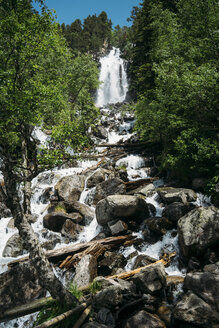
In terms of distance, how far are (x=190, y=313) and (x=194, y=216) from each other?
14.5 ft

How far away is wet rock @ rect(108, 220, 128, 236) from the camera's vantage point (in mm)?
11750

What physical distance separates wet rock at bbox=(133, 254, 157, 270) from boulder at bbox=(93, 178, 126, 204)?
6.30 metres

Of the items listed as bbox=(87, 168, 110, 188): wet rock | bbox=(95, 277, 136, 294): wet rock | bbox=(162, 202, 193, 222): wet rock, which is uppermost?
bbox=(87, 168, 110, 188): wet rock

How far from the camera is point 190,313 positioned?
5.89m

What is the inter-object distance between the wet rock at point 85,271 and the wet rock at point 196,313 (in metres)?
4.02

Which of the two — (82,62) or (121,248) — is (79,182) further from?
(82,62)

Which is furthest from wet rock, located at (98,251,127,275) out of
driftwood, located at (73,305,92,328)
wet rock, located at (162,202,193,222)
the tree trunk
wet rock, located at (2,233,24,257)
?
wet rock, located at (2,233,24,257)

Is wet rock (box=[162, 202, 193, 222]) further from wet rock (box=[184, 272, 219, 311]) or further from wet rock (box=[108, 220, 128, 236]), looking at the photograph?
wet rock (box=[184, 272, 219, 311])

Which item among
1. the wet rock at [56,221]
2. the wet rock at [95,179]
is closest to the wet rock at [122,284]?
the wet rock at [56,221]

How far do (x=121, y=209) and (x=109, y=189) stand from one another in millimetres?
3937

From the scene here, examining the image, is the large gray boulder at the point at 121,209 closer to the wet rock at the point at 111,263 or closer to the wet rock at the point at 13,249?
the wet rock at the point at 111,263

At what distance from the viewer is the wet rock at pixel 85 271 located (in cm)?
864

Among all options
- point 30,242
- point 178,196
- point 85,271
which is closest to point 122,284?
point 85,271

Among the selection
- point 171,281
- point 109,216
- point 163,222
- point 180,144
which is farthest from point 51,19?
point 171,281
